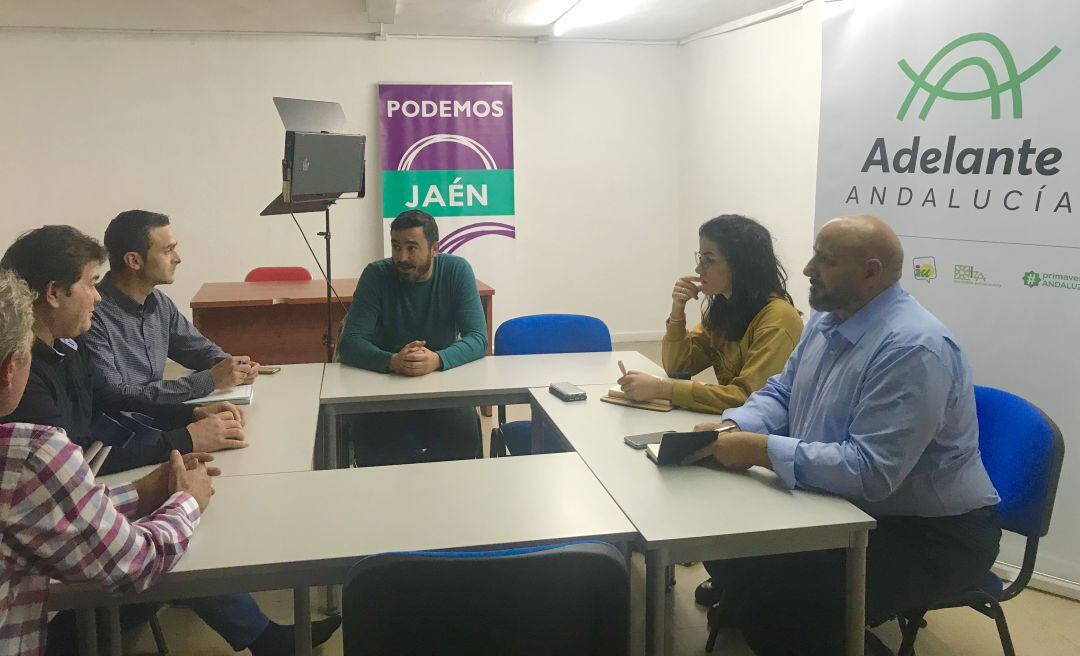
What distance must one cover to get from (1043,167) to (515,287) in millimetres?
4545

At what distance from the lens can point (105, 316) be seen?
8.37 ft

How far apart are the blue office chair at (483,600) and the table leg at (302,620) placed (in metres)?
0.52

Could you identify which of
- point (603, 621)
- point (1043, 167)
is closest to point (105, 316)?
point (603, 621)

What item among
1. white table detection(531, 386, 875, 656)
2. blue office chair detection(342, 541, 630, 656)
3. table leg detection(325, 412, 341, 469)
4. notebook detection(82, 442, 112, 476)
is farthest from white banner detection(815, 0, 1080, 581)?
notebook detection(82, 442, 112, 476)

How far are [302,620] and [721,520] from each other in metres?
0.94

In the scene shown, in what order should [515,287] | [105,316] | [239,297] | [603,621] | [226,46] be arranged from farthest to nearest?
[515,287] → [226,46] → [239,297] → [105,316] → [603,621]

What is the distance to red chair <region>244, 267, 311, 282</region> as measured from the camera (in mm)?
5109

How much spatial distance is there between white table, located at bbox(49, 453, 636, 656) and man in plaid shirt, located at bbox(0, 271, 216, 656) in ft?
0.22

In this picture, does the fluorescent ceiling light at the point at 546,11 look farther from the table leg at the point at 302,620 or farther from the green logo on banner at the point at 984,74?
the table leg at the point at 302,620

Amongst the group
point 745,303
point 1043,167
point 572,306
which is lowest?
point 572,306

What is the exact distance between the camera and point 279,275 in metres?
5.12

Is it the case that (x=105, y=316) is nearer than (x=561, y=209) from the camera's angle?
Yes

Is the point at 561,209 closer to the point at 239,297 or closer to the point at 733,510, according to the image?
the point at 239,297

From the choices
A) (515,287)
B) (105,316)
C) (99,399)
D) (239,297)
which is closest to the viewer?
(99,399)
